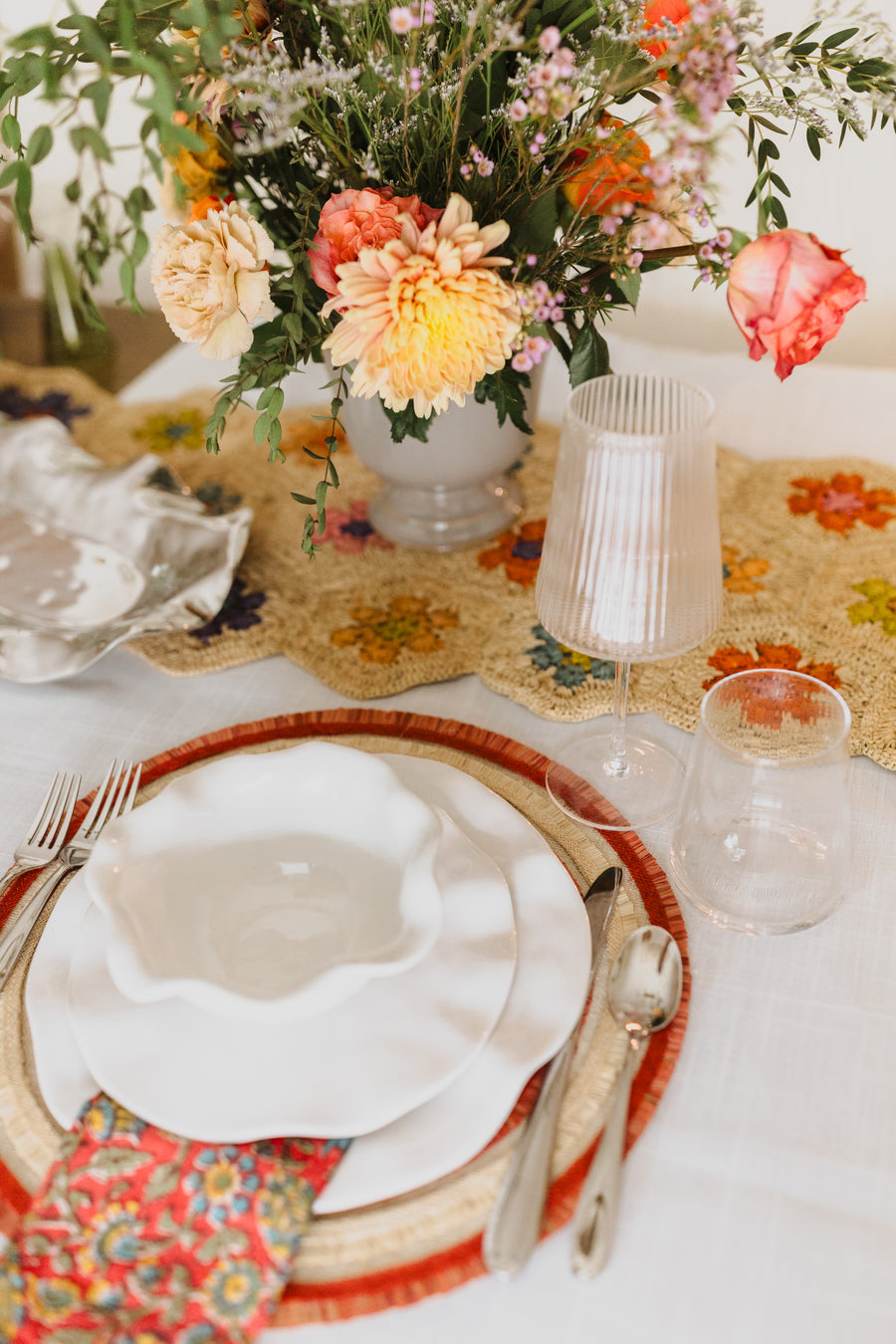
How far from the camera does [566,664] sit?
84 cm

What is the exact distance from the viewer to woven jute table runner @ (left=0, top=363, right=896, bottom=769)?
0.83 meters

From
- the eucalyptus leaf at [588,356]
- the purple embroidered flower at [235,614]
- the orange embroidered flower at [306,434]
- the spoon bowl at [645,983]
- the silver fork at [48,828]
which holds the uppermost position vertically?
the eucalyptus leaf at [588,356]

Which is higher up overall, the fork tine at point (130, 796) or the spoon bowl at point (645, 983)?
the fork tine at point (130, 796)

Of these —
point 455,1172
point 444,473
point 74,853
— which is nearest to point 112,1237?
point 455,1172

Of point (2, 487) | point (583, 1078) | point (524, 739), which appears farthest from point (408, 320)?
point (2, 487)

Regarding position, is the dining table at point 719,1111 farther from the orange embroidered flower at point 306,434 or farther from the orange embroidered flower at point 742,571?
the orange embroidered flower at point 306,434

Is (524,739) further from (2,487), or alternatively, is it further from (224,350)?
(2,487)

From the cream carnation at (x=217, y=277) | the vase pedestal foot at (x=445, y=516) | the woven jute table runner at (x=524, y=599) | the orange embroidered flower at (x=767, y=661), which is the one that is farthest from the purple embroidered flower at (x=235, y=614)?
the orange embroidered flower at (x=767, y=661)

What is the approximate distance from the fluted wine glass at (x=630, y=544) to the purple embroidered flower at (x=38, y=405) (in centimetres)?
74

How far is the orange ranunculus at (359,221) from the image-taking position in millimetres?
626

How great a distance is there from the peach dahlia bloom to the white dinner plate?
327 mm

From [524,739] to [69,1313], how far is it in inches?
18.0

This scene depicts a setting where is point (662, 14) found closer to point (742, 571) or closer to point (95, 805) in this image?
point (742, 571)

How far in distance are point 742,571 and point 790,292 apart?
0.40 m
